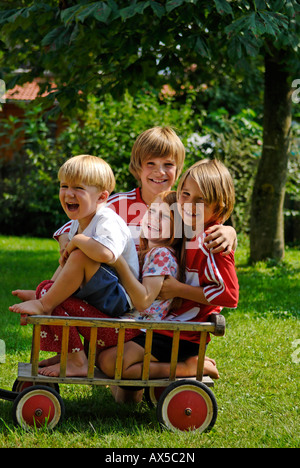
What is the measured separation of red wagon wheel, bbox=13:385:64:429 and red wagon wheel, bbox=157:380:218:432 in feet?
1.58

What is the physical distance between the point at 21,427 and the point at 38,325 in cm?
48

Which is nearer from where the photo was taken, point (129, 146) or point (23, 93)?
point (129, 146)

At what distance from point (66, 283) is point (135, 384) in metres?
0.56

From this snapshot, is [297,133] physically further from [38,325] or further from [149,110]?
[38,325]

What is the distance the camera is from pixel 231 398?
3.38 meters

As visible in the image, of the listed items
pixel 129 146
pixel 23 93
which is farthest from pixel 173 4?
pixel 23 93

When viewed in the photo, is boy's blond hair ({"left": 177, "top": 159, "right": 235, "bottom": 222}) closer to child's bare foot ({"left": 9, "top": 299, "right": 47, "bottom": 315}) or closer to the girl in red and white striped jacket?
the girl in red and white striped jacket

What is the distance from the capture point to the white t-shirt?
2682 millimetres

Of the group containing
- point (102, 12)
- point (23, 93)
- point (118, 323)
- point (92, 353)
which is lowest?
point (92, 353)

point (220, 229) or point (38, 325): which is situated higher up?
point (220, 229)

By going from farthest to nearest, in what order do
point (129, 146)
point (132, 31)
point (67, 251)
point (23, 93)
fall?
point (23, 93), point (129, 146), point (132, 31), point (67, 251)

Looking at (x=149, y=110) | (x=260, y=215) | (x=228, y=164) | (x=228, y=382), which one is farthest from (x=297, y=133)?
(x=228, y=382)

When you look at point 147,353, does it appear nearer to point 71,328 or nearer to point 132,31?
point 71,328

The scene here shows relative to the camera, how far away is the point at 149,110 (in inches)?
439
